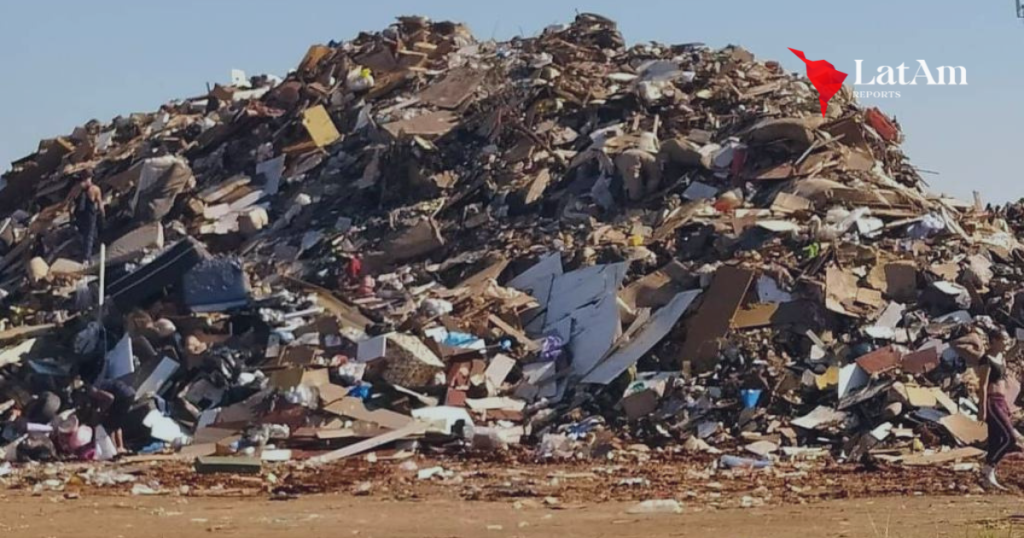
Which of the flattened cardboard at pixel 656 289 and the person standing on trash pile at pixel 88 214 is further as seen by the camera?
the person standing on trash pile at pixel 88 214

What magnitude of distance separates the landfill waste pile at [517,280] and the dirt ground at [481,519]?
1221mm

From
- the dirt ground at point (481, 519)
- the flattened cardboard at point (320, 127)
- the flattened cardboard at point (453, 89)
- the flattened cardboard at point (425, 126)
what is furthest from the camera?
the flattened cardboard at point (453, 89)

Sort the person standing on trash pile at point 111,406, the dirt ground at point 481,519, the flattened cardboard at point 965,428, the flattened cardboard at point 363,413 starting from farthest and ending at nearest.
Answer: the person standing on trash pile at point 111,406, the flattened cardboard at point 363,413, the flattened cardboard at point 965,428, the dirt ground at point 481,519

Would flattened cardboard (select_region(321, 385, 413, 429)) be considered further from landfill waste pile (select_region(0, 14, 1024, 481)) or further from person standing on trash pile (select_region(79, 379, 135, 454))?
person standing on trash pile (select_region(79, 379, 135, 454))

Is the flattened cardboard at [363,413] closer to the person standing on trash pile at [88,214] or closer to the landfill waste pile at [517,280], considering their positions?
the landfill waste pile at [517,280]

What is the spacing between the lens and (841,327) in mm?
11867

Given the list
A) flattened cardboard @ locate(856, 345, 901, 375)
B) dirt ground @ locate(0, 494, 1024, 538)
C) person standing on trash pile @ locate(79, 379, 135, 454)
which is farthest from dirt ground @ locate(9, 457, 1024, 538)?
flattened cardboard @ locate(856, 345, 901, 375)

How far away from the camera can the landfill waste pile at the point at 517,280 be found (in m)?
11.1

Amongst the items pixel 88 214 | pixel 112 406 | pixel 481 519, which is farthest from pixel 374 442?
pixel 88 214

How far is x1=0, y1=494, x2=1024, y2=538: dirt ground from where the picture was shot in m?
7.16

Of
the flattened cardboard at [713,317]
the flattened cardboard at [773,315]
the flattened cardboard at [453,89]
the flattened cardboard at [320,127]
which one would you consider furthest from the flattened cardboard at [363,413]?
the flattened cardboard at [453,89]

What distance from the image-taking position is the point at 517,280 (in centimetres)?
1333

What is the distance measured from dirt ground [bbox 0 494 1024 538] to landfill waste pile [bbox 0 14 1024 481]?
1.22 metres

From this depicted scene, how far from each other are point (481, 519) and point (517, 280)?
559 cm
